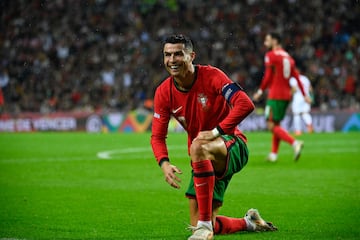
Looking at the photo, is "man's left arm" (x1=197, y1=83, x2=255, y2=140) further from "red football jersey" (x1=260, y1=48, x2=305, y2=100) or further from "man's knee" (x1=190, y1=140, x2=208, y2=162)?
"red football jersey" (x1=260, y1=48, x2=305, y2=100)

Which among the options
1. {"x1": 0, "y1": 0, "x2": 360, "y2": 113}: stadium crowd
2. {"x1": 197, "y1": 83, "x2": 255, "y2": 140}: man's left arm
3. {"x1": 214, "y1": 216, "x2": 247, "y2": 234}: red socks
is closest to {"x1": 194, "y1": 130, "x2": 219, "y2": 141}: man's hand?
{"x1": 197, "y1": 83, "x2": 255, "y2": 140}: man's left arm

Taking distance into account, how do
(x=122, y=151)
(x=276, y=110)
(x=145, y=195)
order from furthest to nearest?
1. (x=122, y=151)
2. (x=276, y=110)
3. (x=145, y=195)

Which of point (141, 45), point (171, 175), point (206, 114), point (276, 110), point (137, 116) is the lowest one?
point (137, 116)

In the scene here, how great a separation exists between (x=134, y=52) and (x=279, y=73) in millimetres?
17794

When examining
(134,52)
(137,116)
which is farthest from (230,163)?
(134,52)

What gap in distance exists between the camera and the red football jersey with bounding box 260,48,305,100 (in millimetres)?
14727

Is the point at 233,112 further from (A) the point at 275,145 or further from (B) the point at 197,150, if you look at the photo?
(A) the point at 275,145

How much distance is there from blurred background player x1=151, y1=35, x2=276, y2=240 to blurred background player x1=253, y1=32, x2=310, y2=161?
24.8 ft

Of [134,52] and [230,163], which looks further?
[134,52]

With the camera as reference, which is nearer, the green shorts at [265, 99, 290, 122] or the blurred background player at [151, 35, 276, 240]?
the blurred background player at [151, 35, 276, 240]

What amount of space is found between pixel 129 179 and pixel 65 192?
1829 mm

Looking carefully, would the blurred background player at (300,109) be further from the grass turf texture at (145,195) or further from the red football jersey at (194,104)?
the red football jersey at (194,104)

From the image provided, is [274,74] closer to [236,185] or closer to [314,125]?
[236,185]

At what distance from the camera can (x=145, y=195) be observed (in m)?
9.79
